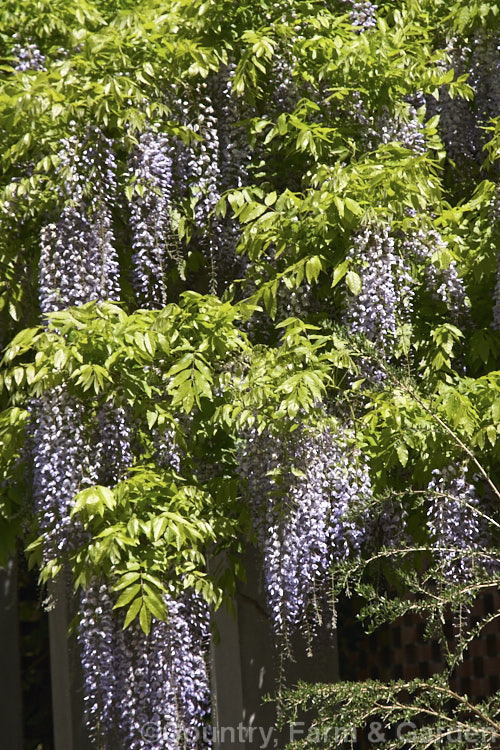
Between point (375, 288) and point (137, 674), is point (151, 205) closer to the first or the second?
point (375, 288)

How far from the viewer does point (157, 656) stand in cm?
340

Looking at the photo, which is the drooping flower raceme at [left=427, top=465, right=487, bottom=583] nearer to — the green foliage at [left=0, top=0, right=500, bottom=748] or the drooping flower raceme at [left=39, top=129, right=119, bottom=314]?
the green foliage at [left=0, top=0, right=500, bottom=748]

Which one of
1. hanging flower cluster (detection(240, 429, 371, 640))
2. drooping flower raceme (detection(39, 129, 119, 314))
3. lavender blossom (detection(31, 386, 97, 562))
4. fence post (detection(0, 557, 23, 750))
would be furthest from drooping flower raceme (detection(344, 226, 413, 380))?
fence post (detection(0, 557, 23, 750))

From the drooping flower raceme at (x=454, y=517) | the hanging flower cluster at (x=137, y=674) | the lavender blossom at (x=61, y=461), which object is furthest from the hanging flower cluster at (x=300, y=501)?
the lavender blossom at (x=61, y=461)

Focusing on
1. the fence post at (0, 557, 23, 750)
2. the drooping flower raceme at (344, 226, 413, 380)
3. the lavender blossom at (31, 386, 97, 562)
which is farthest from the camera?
the fence post at (0, 557, 23, 750)

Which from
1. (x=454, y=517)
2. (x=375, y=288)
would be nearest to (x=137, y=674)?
(x=454, y=517)

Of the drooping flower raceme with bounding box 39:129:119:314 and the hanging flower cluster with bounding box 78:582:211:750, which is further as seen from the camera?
the drooping flower raceme with bounding box 39:129:119:314

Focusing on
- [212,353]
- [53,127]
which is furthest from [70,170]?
[212,353]

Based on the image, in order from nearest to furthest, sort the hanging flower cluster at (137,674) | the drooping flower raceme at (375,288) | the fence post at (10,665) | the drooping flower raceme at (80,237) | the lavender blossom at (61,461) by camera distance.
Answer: the hanging flower cluster at (137,674)
the lavender blossom at (61,461)
the drooping flower raceme at (375,288)
the drooping flower raceme at (80,237)
the fence post at (10,665)

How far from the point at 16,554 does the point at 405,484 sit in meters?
2.22

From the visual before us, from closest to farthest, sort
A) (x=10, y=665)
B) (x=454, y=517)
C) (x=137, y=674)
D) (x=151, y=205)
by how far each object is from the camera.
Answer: (x=137, y=674) → (x=454, y=517) → (x=151, y=205) → (x=10, y=665)

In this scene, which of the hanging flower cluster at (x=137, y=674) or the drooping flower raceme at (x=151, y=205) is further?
the drooping flower raceme at (x=151, y=205)

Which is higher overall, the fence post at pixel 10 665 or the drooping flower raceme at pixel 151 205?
the drooping flower raceme at pixel 151 205

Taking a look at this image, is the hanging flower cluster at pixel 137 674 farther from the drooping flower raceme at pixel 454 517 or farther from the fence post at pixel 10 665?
the fence post at pixel 10 665
